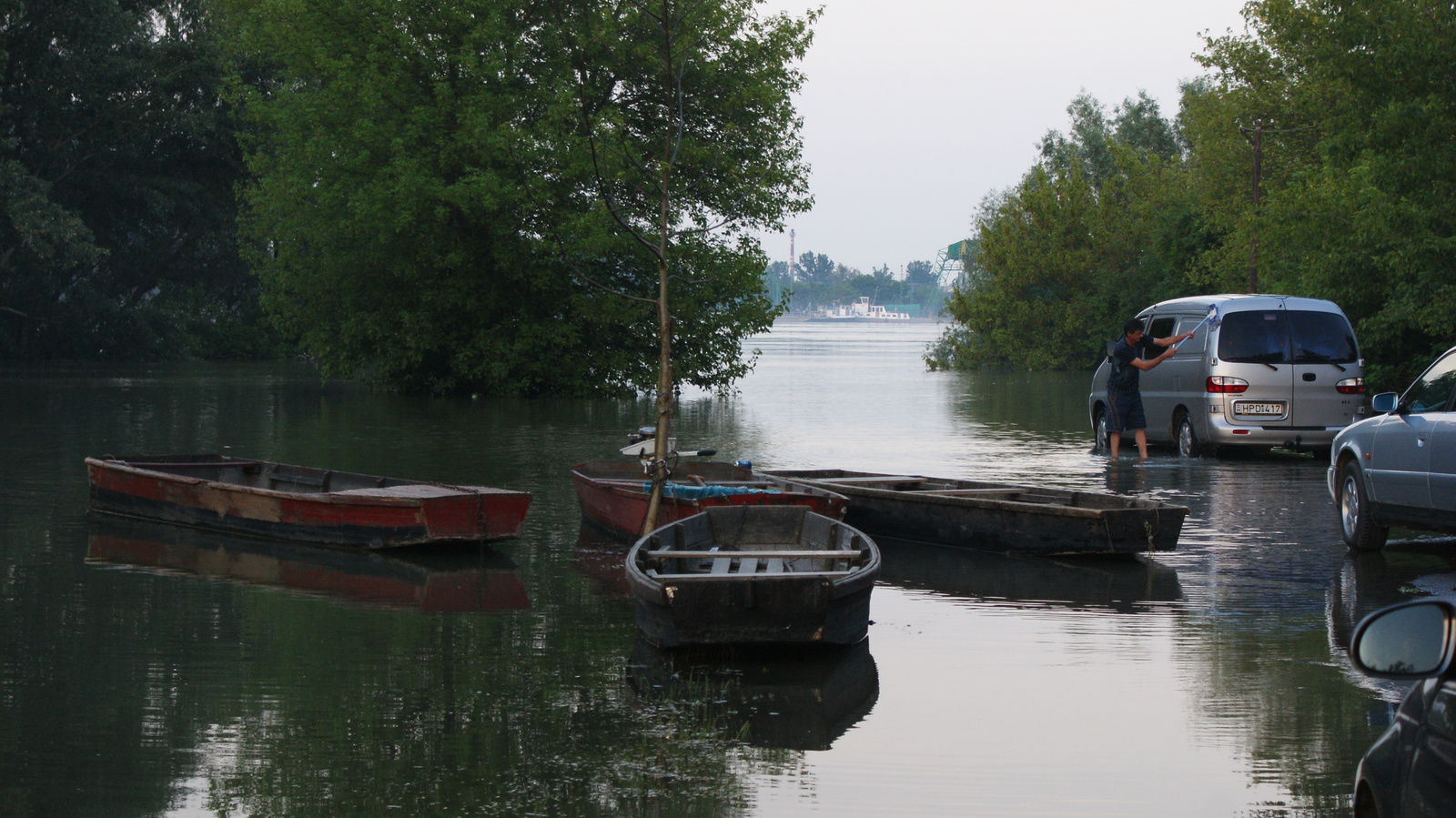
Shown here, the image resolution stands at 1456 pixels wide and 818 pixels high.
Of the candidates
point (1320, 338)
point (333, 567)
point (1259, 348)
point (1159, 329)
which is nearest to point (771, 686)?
point (333, 567)

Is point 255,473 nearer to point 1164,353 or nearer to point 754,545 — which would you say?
point 754,545

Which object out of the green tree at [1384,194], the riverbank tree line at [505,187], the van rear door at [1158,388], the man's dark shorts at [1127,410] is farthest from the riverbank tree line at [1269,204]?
the riverbank tree line at [505,187]

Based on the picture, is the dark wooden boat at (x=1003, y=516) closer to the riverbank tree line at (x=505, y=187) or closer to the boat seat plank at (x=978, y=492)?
the boat seat plank at (x=978, y=492)

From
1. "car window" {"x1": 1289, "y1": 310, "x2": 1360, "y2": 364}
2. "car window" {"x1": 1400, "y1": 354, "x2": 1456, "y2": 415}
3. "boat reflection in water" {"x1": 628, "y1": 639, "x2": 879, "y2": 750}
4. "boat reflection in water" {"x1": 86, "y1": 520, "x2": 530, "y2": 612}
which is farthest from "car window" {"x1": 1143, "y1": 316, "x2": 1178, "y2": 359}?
"boat reflection in water" {"x1": 628, "y1": 639, "x2": 879, "y2": 750}

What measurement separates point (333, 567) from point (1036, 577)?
5721 millimetres

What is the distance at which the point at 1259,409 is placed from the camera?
20.0 metres

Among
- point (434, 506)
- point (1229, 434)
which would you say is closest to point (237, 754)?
point (434, 506)

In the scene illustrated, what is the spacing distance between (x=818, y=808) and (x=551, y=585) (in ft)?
19.0

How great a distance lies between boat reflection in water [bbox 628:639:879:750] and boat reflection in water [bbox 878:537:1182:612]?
2228 millimetres

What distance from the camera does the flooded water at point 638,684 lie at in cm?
630

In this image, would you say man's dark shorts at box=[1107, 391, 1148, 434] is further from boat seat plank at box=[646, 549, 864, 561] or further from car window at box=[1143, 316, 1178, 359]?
boat seat plank at box=[646, 549, 864, 561]

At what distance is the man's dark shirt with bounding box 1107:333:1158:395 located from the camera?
19969 mm

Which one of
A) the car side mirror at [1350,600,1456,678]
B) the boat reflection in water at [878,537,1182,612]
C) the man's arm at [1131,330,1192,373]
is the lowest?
the boat reflection in water at [878,537,1182,612]

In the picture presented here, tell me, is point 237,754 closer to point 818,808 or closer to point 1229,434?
point 818,808
